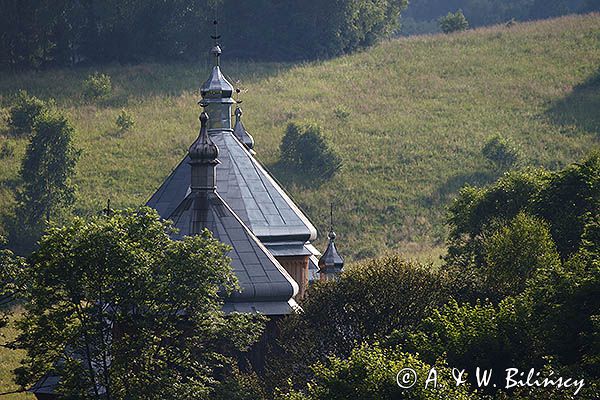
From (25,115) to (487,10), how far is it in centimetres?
9213

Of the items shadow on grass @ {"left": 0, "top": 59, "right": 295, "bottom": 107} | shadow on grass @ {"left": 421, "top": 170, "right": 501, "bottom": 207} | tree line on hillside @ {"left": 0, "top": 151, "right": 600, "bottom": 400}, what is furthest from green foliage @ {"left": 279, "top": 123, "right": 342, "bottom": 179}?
tree line on hillside @ {"left": 0, "top": 151, "right": 600, "bottom": 400}

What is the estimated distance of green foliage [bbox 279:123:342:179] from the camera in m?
95.5

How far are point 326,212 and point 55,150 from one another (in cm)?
1575

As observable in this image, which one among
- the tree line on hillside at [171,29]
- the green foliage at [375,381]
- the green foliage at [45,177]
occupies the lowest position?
the green foliage at [375,381]

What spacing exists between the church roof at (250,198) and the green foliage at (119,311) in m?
10.8

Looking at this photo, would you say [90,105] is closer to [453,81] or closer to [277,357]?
[453,81]

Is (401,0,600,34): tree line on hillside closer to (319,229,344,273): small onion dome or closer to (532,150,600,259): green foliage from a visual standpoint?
(319,229,344,273): small onion dome

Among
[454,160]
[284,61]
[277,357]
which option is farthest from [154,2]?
[277,357]

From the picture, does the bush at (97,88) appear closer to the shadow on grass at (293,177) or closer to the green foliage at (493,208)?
the shadow on grass at (293,177)

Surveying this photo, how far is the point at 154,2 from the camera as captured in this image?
398ft

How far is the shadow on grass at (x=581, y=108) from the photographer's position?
105 m

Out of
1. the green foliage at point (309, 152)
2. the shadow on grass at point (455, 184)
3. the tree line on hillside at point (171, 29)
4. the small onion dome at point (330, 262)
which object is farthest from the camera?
the tree line on hillside at point (171, 29)

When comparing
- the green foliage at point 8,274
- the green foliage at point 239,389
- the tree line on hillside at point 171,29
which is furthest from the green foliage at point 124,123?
the green foliage at point 239,389

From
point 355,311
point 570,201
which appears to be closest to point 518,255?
point 570,201
